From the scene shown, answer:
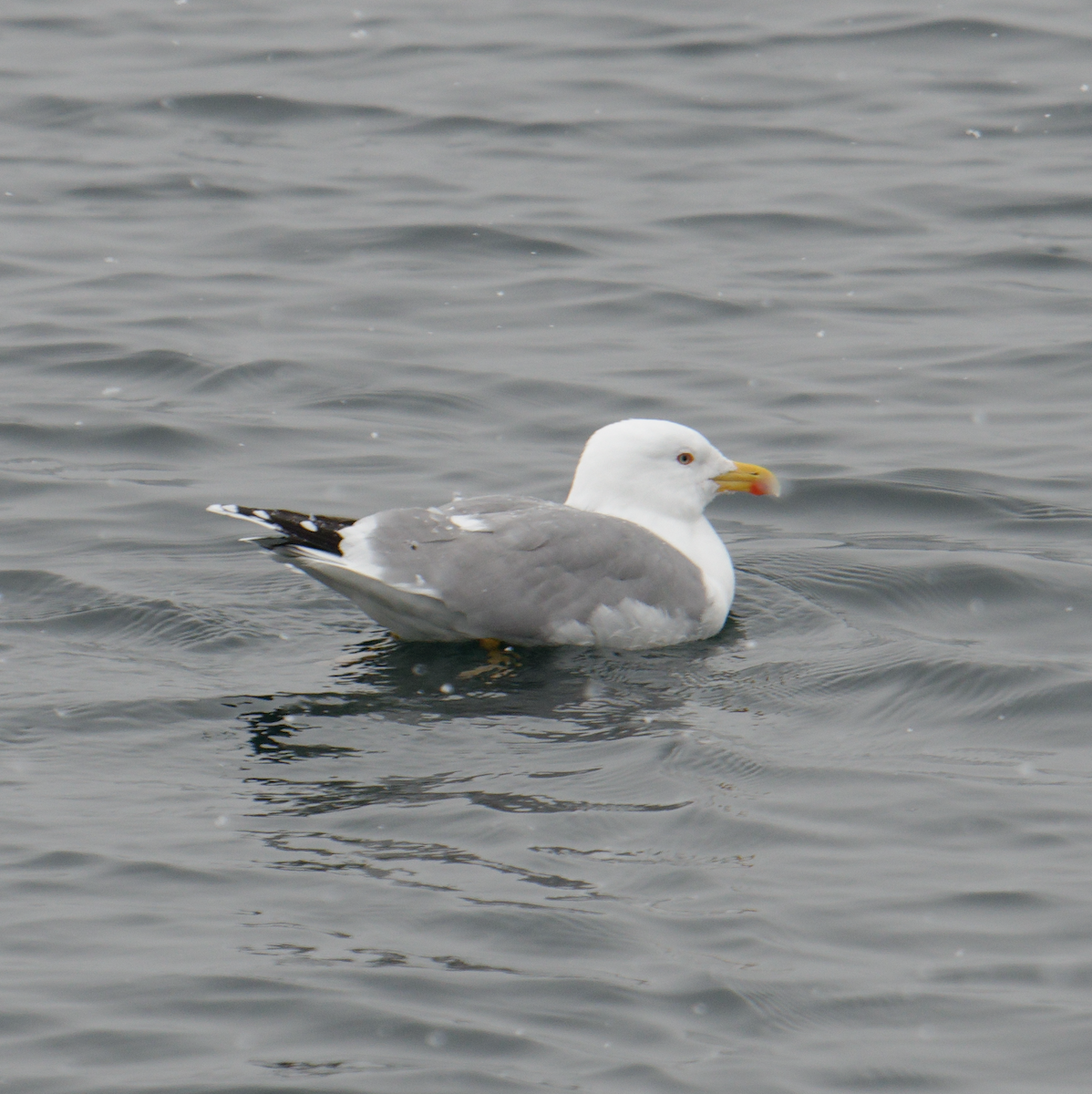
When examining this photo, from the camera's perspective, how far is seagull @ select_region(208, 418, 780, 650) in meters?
7.56

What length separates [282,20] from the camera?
20062 mm

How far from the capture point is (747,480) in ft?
28.0

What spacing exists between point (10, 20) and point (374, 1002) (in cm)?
1706

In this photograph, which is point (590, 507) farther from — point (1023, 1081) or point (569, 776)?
point (1023, 1081)

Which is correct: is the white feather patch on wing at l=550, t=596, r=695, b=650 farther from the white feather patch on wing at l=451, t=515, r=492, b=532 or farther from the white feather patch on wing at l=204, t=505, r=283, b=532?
the white feather patch on wing at l=204, t=505, r=283, b=532

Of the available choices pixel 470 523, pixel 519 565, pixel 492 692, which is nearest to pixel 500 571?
pixel 519 565

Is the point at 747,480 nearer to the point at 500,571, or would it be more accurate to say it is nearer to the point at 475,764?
the point at 500,571

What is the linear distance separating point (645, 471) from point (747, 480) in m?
0.49

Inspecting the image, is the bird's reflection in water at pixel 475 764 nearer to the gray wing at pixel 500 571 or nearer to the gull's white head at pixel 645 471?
the gray wing at pixel 500 571

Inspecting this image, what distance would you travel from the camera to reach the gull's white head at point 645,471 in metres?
8.30

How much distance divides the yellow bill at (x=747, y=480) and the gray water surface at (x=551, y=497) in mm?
495

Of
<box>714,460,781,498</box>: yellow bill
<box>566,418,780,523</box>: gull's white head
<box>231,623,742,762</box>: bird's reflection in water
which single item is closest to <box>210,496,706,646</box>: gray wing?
<box>231,623,742,762</box>: bird's reflection in water

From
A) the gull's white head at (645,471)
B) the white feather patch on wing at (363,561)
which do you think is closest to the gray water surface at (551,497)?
the white feather patch on wing at (363,561)

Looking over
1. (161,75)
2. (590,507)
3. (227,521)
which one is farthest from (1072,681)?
(161,75)
